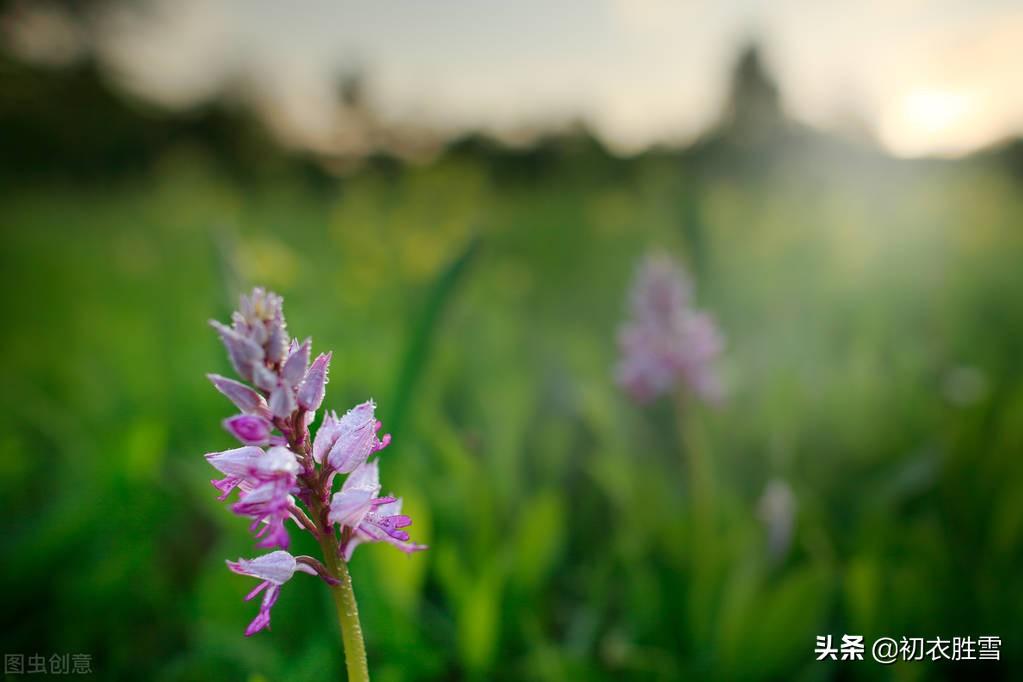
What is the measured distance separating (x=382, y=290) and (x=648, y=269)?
95.3 inches

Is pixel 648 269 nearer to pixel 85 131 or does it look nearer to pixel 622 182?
pixel 622 182

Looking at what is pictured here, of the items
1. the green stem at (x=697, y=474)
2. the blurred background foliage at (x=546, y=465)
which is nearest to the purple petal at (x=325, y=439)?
the blurred background foliage at (x=546, y=465)

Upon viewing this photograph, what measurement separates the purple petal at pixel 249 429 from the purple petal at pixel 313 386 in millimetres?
36

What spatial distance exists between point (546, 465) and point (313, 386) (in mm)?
1250

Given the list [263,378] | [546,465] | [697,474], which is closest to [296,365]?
[263,378]

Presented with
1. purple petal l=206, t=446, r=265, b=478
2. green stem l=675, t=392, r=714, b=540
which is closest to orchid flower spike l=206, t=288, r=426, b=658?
purple petal l=206, t=446, r=265, b=478

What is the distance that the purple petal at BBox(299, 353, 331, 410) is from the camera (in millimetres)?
526

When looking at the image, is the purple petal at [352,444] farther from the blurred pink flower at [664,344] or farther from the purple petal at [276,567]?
the blurred pink flower at [664,344]

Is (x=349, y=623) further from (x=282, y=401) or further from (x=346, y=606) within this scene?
(x=282, y=401)

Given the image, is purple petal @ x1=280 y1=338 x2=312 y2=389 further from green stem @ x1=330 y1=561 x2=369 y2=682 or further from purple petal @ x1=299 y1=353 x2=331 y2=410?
green stem @ x1=330 y1=561 x2=369 y2=682

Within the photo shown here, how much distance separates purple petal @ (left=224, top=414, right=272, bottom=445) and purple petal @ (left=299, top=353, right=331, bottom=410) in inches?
1.4

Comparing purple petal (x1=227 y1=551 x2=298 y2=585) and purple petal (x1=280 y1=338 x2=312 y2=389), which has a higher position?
purple petal (x1=280 y1=338 x2=312 y2=389)

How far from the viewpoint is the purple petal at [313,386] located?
526 millimetres

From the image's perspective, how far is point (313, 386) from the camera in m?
0.53
